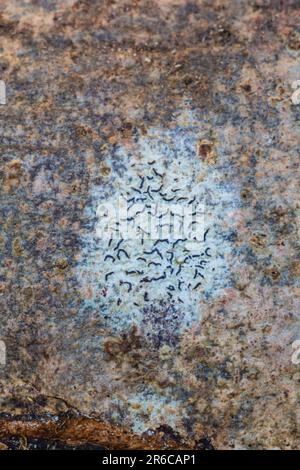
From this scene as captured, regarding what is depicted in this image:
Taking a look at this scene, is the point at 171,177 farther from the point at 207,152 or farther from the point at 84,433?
the point at 84,433

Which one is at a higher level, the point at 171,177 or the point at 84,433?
the point at 171,177

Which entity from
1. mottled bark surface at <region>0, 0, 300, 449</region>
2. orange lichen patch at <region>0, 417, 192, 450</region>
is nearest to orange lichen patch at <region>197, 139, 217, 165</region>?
mottled bark surface at <region>0, 0, 300, 449</region>

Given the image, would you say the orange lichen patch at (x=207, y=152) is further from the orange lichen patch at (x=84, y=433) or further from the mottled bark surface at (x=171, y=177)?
the orange lichen patch at (x=84, y=433)

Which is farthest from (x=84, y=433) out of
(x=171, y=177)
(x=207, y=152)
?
(x=207, y=152)

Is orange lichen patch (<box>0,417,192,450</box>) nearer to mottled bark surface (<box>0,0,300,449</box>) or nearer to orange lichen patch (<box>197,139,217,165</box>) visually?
mottled bark surface (<box>0,0,300,449</box>)

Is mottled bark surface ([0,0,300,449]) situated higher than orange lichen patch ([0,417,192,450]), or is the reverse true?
mottled bark surface ([0,0,300,449])

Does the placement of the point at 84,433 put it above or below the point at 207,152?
below

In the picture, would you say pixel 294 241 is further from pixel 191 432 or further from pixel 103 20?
pixel 103 20
